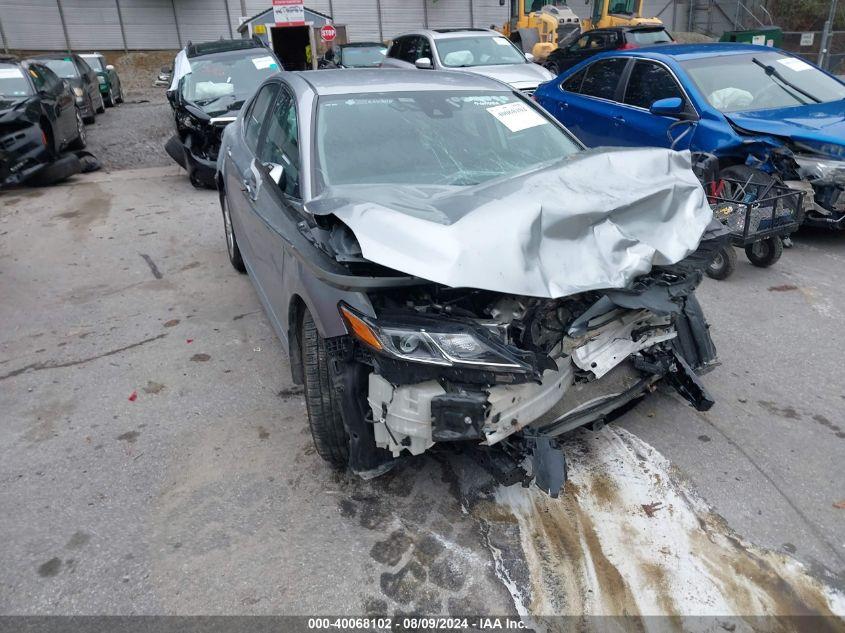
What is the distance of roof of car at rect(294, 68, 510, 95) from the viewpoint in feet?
12.8

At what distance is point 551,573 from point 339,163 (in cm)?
227

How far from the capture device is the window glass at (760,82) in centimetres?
646

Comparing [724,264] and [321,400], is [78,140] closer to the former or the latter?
[321,400]

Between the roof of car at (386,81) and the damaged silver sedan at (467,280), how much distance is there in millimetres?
58

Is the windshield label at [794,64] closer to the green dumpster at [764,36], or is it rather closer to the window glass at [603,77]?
the window glass at [603,77]

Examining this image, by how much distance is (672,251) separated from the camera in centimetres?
285

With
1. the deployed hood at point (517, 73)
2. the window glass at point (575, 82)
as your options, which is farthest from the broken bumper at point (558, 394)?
the deployed hood at point (517, 73)

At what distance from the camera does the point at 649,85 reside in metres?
7.03

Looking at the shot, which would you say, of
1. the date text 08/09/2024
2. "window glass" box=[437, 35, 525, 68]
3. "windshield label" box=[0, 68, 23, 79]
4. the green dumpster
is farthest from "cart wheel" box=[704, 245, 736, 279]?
the green dumpster

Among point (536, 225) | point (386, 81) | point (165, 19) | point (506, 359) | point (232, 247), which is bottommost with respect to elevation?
point (232, 247)

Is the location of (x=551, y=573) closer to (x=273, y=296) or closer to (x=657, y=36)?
(x=273, y=296)

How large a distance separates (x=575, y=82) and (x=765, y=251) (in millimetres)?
3658

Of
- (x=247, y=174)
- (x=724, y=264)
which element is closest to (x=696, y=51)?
(x=724, y=264)

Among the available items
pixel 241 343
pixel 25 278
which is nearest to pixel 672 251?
pixel 241 343
